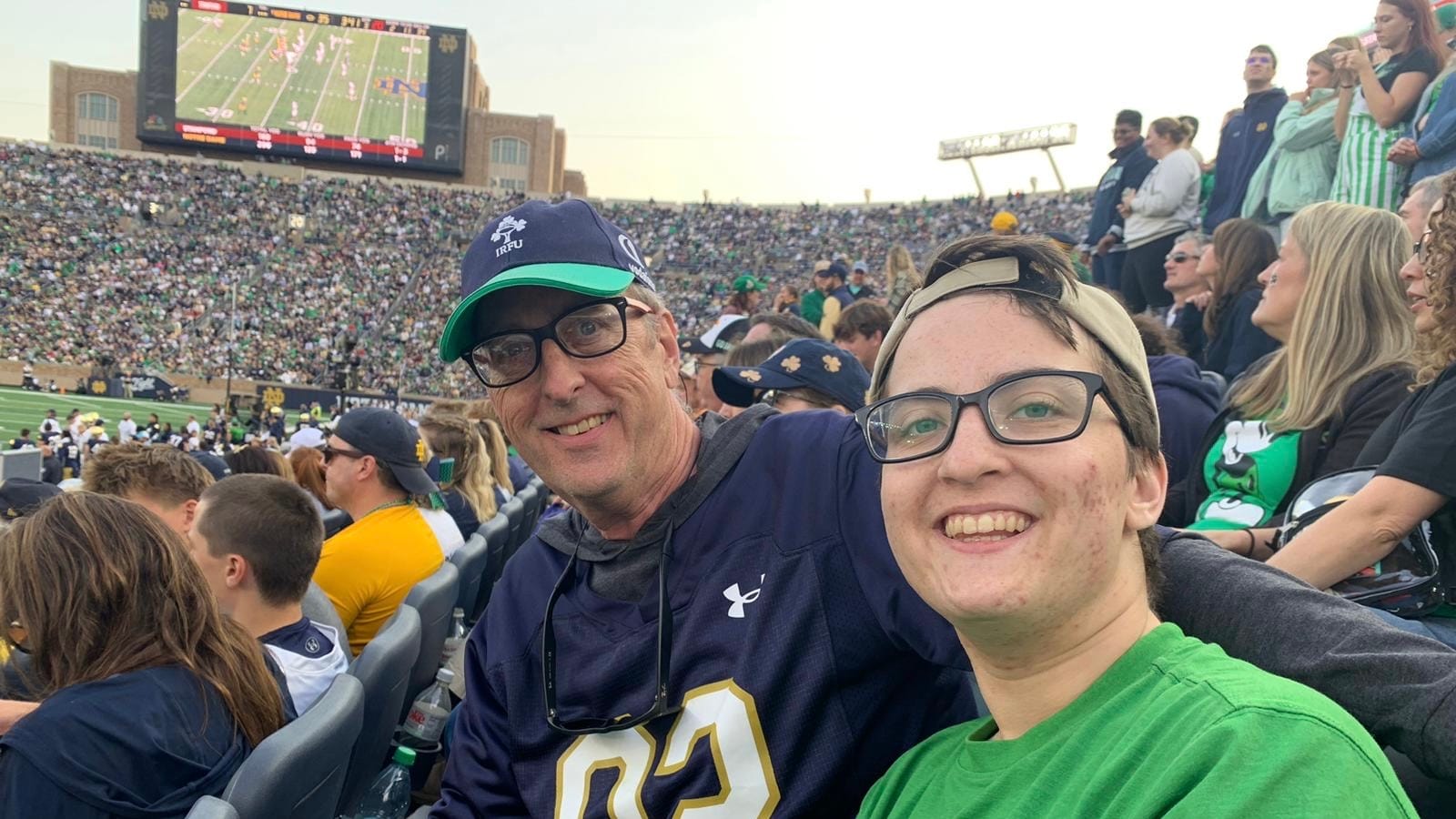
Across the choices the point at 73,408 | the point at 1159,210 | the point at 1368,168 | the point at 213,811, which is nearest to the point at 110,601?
the point at 213,811

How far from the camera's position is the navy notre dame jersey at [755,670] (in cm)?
159

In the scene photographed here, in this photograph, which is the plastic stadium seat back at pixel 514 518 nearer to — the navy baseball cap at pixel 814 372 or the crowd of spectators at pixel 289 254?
the navy baseball cap at pixel 814 372

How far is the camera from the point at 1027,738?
1129 mm

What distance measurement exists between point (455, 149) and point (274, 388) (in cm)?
→ 1740

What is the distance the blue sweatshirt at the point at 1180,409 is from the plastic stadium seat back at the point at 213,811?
2.63 m

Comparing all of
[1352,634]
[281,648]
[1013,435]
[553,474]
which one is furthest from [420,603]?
[1352,634]

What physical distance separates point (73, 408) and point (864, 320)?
31.1 m

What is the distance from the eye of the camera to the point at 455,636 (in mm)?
4672

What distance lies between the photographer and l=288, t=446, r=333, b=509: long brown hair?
6.35 m

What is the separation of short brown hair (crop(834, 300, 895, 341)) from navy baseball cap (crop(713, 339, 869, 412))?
1628 millimetres

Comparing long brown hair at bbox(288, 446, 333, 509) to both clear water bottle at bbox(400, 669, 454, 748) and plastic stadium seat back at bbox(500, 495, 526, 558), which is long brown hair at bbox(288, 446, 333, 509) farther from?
clear water bottle at bbox(400, 669, 454, 748)


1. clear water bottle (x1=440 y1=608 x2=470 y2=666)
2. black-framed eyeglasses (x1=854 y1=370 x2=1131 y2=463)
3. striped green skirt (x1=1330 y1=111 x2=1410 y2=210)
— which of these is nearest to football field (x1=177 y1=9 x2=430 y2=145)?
clear water bottle (x1=440 y1=608 x2=470 y2=666)

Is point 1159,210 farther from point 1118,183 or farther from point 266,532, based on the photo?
point 266,532

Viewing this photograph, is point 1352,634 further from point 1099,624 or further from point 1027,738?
point 1027,738
